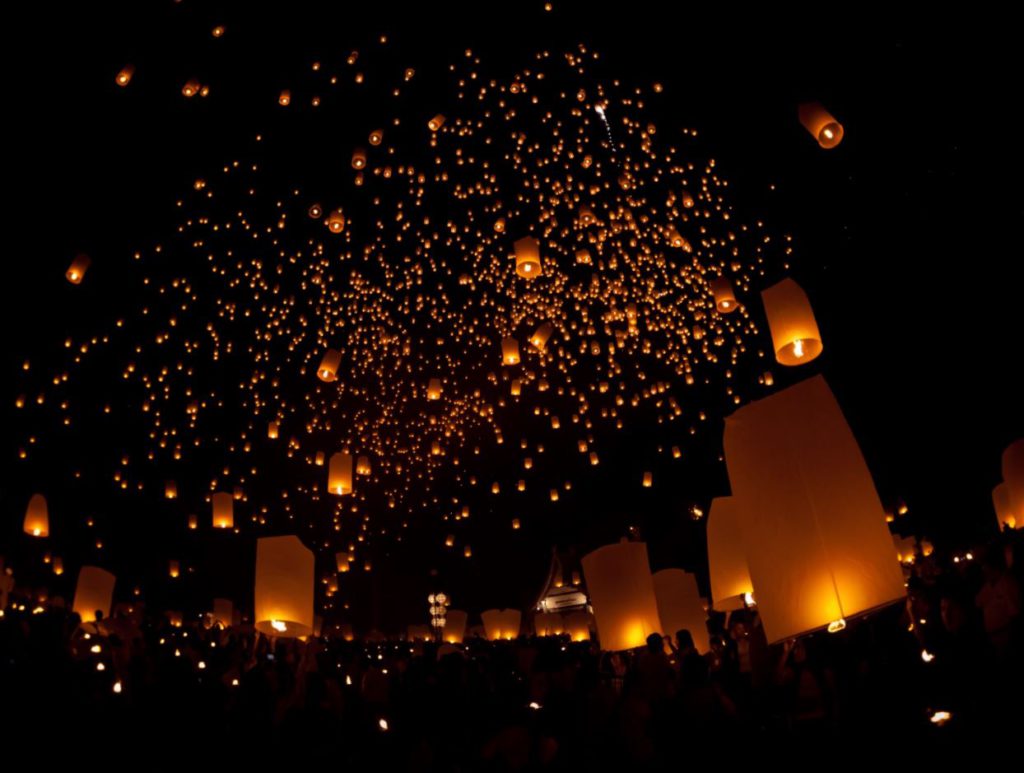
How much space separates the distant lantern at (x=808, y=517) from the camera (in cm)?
320

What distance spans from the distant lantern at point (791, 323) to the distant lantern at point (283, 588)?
12.3 feet

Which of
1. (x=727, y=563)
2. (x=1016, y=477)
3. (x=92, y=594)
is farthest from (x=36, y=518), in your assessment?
(x=1016, y=477)

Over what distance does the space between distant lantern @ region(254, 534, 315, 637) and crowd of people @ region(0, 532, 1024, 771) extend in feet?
1.26

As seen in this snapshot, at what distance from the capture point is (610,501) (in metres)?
18.1

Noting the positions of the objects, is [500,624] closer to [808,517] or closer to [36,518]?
[36,518]

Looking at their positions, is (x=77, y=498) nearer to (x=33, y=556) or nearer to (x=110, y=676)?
(x=33, y=556)

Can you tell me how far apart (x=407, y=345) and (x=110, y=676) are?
995 cm

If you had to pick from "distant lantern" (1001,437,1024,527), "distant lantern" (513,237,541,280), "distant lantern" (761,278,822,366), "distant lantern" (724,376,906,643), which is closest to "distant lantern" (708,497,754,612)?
"distant lantern" (761,278,822,366)

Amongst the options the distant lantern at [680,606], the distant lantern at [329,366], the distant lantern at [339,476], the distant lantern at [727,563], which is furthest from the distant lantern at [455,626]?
the distant lantern at [727,563]

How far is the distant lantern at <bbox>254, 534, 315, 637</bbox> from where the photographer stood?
5809 mm

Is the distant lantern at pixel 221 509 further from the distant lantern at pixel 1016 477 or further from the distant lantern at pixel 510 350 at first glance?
the distant lantern at pixel 1016 477

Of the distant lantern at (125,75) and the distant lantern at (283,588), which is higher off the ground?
the distant lantern at (125,75)

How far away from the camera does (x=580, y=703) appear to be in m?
4.51

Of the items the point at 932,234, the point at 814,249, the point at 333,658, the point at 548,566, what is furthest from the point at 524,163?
the point at 548,566
